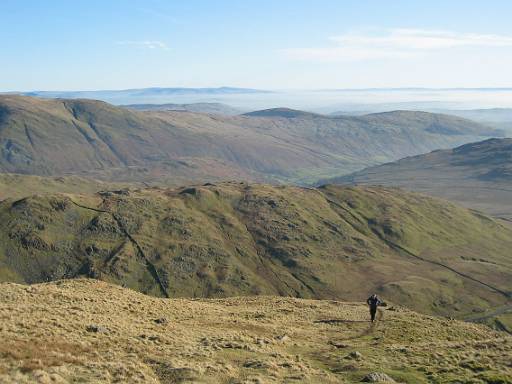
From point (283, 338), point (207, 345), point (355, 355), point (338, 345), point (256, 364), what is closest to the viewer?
point (256, 364)

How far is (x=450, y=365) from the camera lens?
37.8 meters

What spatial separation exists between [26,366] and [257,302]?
5006 centimetres

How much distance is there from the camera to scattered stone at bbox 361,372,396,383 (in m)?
32.9

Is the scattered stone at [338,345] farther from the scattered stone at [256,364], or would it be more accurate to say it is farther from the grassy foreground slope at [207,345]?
the scattered stone at [256,364]

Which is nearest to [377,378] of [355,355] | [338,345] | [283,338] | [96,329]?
[355,355]

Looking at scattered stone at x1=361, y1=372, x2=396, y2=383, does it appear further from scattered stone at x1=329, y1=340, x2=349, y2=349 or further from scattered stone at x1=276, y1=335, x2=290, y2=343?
scattered stone at x1=276, y1=335, x2=290, y2=343

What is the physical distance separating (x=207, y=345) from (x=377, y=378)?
14.3m

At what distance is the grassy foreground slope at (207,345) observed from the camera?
31406 millimetres

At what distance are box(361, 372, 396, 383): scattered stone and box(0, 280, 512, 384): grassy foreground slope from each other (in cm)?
61

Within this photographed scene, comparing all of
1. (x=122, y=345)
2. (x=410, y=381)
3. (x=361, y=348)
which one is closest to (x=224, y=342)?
(x=122, y=345)

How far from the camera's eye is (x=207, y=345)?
40.6 metres

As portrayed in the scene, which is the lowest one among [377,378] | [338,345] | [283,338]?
[338,345]

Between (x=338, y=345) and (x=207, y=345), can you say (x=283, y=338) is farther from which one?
(x=207, y=345)

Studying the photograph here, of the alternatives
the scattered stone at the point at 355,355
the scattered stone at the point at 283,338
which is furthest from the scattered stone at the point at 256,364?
the scattered stone at the point at 283,338
